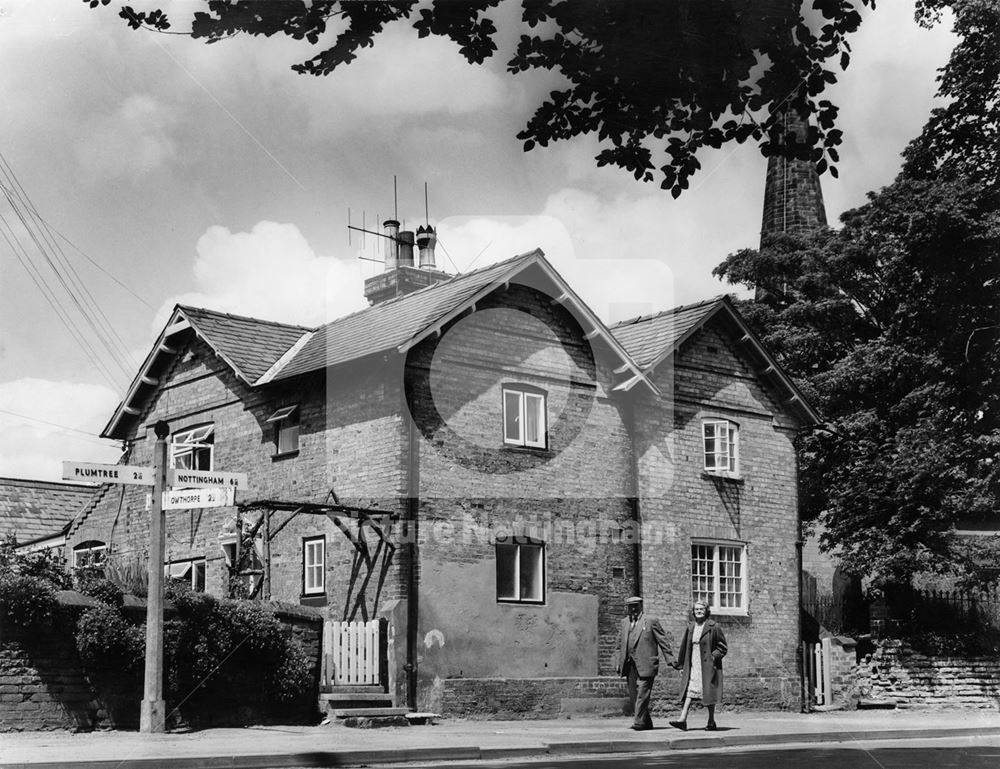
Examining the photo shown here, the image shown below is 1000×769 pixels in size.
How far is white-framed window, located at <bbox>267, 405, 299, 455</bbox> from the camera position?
995 inches

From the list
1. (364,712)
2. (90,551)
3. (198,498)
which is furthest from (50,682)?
(90,551)

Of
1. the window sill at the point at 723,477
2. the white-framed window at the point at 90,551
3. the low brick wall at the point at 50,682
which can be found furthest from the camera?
the white-framed window at the point at 90,551

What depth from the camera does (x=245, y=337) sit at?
2766 centimetres

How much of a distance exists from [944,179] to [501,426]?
10.2 metres

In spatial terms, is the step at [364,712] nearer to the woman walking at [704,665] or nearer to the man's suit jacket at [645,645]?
the man's suit jacket at [645,645]

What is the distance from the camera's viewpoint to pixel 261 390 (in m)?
26.1

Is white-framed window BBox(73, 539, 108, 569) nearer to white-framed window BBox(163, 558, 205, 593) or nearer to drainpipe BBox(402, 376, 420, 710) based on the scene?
white-framed window BBox(163, 558, 205, 593)

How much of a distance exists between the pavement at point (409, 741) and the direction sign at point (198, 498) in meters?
2.74

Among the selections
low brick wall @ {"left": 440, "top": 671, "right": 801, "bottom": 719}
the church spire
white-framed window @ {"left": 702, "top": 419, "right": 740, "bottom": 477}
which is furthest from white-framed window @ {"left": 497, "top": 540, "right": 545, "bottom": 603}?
the church spire

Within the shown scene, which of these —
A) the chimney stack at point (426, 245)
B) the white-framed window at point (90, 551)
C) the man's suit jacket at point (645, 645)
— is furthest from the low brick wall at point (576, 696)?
the chimney stack at point (426, 245)

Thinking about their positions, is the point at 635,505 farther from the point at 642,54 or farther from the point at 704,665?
the point at 642,54

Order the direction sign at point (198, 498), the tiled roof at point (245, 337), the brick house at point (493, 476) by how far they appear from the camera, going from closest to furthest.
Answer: the direction sign at point (198, 498)
the brick house at point (493, 476)
the tiled roof at point (245, 337)

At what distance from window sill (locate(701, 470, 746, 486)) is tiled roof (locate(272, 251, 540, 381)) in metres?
6.22

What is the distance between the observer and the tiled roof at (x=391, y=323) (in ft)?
77.9
